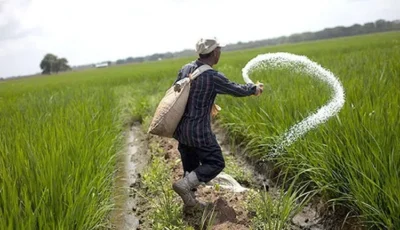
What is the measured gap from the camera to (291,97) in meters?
3.45

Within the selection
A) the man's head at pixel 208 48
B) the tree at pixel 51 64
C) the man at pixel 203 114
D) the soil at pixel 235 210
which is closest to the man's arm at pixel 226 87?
the man at pixel 203 114

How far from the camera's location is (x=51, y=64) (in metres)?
58.0

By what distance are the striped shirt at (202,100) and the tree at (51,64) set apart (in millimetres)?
61411

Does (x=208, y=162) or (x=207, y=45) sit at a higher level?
(x=207, y=45)

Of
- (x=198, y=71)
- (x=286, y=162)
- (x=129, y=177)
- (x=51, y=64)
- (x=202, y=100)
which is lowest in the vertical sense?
(x=129, y=177)

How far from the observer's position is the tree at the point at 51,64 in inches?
2275

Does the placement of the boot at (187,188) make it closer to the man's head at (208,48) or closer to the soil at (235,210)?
the soil at (235,210)

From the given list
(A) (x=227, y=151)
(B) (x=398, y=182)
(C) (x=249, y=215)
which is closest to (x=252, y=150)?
(A) (x=227, y=151)

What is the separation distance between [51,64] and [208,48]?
61.9m

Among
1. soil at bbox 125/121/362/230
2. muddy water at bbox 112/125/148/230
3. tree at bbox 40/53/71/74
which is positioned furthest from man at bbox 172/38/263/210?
tree at bbox 40/53/71/74

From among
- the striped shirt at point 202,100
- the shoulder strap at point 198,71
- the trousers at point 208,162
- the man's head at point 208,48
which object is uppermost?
the man's head at point 208,48

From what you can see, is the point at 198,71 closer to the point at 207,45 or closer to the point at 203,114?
the point at 207,45

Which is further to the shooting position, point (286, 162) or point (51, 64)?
point (51, 64)

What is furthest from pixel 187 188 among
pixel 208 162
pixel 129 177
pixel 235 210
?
pixel 129 177
